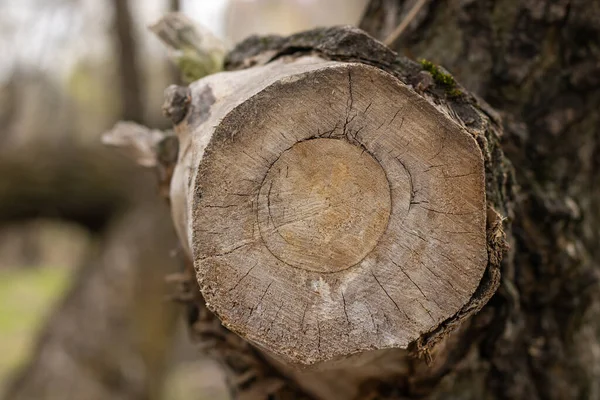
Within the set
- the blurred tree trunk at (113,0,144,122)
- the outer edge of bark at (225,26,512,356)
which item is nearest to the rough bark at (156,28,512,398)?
the outer edge of bark at (225,26,512,356)

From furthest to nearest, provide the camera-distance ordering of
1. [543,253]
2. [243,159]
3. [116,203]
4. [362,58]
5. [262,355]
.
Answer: [116,203] < [543,253] < [262,355] < [362,58] < [243,159]

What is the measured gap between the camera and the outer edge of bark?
1.11 m

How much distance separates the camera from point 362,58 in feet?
3.89

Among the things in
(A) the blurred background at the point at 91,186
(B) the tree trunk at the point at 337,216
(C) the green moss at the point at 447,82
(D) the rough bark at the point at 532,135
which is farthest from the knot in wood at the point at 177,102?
(A) the blurred background at the point at 91,186

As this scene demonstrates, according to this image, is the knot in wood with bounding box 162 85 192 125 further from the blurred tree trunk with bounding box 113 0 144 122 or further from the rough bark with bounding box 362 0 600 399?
the blurred tree trunk with bounding box 113 0 144 122

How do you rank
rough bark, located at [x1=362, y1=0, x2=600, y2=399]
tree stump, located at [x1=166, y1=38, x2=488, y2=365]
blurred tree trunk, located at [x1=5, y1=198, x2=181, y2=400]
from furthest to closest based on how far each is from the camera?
1. blurred tree trunk, located at [x1=5, y1=198, x2=181, y2=400]
2. rough bark, located at [x1=362, y1=0, x2=600, y2=399]
3. tree stump, located at [x1=166, y1=38, x2=488, y2=365]

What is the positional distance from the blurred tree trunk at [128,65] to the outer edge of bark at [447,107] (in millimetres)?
2450

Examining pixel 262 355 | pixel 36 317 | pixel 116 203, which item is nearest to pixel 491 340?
pixel 262 355

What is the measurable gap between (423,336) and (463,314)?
7 centimetres

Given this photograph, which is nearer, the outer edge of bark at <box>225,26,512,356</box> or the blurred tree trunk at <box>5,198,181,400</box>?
the outer edge of bark at <box>225,26,512,356</box>

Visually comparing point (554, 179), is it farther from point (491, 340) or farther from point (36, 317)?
point (36, 317)

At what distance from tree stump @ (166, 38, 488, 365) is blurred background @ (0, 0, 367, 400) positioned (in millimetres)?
2384

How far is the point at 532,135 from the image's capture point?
1.71 metres

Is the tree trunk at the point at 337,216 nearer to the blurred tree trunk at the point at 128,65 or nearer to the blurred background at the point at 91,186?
the blurred background at the point at 91,186
